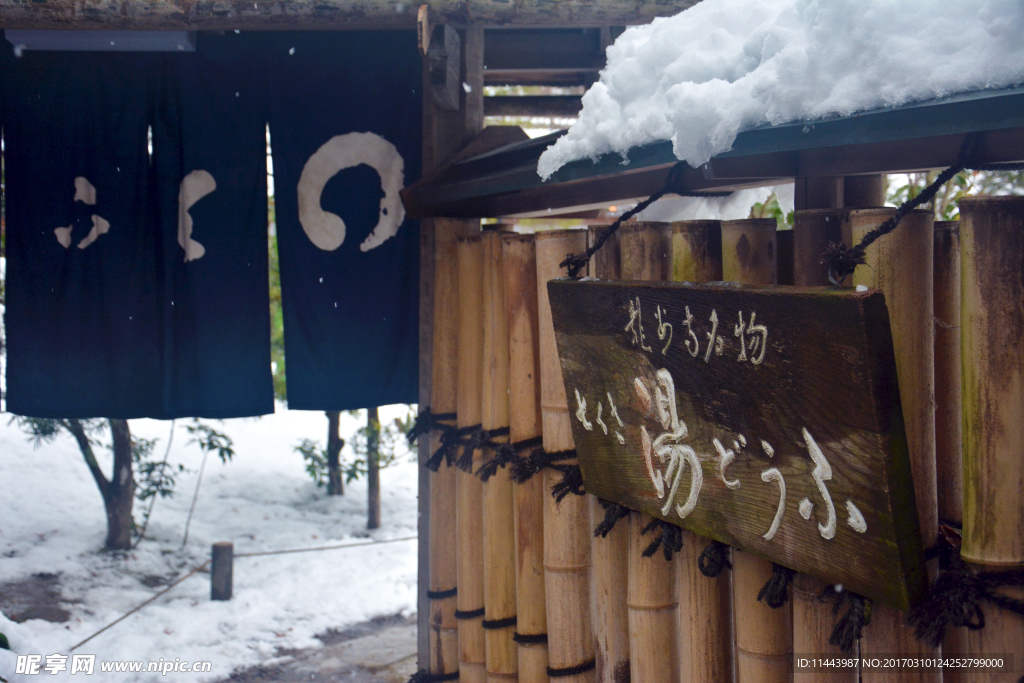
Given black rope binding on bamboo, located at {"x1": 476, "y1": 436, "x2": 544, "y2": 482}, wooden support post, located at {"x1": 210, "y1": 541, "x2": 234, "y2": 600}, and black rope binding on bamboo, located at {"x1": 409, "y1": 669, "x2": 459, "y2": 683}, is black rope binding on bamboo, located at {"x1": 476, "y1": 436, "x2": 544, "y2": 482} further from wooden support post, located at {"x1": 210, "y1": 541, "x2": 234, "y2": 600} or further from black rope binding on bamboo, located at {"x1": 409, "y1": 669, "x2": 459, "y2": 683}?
wooden support post, located at {"x1": 210, "y1": 541, "x2": 234, "y2": 600}

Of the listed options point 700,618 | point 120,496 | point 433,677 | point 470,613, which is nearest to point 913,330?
point 700,618

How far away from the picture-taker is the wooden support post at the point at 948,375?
1729 mm

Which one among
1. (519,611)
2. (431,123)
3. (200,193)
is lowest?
(519,611)

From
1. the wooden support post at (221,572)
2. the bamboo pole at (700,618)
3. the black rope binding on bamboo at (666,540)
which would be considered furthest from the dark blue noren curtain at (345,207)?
the wooden support post at (221,572)

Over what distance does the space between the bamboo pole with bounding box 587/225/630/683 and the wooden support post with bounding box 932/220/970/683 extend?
3.21 feet

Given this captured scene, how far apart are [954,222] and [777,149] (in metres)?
0.61

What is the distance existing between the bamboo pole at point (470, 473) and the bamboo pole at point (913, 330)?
189 cm

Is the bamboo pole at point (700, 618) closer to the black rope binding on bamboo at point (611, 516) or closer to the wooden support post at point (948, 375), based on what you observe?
the black rope binding on bamboo at point (611, 516)

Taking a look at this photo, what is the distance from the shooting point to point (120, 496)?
7973 millimetres

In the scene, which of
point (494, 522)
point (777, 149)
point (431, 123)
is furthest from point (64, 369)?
point (777, 149)

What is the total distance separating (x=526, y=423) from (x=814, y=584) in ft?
4.28

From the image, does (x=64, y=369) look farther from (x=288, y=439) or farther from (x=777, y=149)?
(x=288, y=439)

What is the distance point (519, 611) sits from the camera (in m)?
2.84

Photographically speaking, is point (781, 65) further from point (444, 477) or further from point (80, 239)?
point (80, 239)
